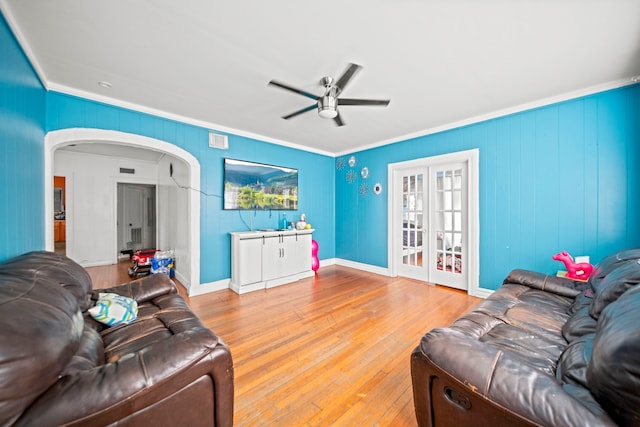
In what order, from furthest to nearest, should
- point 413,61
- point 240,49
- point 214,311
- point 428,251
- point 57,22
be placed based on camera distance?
point 428,251, point 214,311, point 413,61, point 240,49, point 57,22

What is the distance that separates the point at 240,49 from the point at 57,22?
50.6 inches

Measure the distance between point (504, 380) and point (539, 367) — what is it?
55 centimetres

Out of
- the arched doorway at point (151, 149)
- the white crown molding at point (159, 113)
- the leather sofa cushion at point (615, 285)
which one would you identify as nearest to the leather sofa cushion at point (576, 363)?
the leather sofa cushion at point (615, 285)

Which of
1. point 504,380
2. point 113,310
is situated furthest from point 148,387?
point 504,380

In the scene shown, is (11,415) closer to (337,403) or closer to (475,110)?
(337,403)

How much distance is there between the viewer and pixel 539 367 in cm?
121

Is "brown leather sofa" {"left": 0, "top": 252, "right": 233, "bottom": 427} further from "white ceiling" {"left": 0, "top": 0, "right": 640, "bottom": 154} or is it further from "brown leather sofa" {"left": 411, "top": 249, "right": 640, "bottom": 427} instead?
"white ceiling" {"left": 0, "top": 0, "right": 640, "bottom": 154}

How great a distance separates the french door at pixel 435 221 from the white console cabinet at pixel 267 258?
173cm

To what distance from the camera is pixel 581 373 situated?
988mm

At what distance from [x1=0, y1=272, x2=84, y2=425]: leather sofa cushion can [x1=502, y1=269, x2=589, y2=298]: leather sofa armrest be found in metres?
3.14

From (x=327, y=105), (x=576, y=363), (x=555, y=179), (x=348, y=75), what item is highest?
(x=348, y=75)

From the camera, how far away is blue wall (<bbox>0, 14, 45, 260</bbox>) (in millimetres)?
1653

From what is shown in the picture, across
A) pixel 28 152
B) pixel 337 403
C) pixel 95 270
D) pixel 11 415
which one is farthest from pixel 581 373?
pixel 95 270

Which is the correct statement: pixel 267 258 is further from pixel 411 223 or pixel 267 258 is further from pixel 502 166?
pixel 502 166
